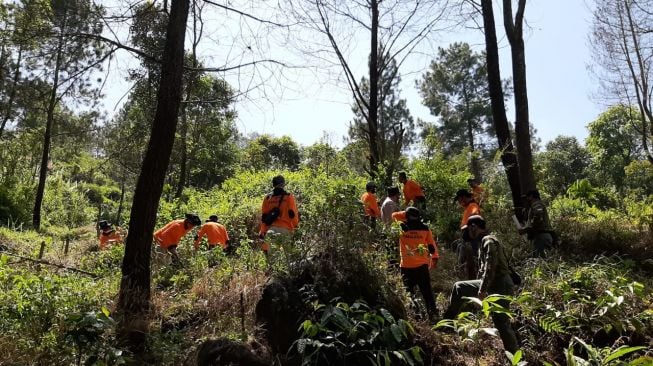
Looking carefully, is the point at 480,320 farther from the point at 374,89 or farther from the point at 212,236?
the point at 374,89

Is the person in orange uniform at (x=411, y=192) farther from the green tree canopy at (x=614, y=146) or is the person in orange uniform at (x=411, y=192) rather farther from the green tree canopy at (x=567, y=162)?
the green tree canopy at (x=567, y=162)

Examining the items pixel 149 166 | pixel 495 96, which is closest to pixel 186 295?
pixel 149 166

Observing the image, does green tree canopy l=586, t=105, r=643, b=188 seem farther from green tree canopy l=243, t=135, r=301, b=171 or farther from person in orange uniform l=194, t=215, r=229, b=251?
person in orange uniform l=194, t=215, r=229, b=251

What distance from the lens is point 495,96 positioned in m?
11.4

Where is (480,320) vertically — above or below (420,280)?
below

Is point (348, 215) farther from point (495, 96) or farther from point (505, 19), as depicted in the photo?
point (505, 19)

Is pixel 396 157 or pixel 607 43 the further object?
pixel 607 43

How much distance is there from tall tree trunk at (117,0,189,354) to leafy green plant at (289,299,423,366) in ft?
7.02

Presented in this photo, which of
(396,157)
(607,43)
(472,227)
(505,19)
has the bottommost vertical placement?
(472,227)

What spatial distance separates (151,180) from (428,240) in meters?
3.65

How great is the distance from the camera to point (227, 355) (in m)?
4.50

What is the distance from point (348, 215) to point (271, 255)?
58.4 inches

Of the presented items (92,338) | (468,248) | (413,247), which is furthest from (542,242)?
(92,338)

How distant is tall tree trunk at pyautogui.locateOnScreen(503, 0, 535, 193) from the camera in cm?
1075
